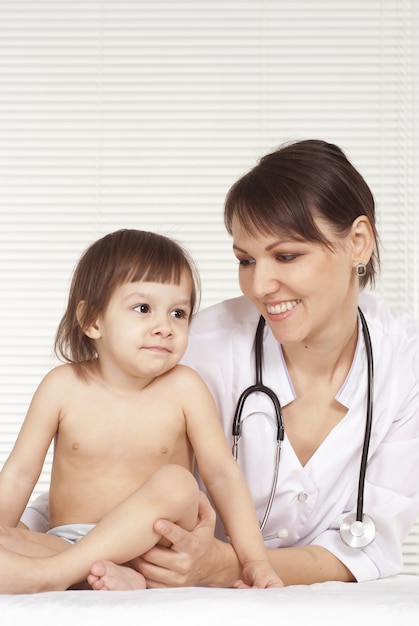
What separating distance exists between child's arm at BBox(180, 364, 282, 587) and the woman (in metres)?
0.10

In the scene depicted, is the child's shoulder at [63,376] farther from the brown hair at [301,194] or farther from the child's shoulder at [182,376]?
the brown hair at [301,194]

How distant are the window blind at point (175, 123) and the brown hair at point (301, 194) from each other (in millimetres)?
1463

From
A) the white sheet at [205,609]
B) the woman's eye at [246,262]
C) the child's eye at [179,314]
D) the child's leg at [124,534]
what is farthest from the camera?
the woman's eye at [246,262]

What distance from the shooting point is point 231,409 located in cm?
202

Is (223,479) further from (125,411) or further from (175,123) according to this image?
(175,123)

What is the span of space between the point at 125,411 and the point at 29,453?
20 centimetres

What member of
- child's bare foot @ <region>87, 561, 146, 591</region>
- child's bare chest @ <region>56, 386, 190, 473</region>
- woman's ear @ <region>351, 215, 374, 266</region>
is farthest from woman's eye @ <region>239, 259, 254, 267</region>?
child's bare foot @ <region>87, 561, 146, 591</region>

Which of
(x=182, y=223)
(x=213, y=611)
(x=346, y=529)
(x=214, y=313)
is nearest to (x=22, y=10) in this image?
(x=182, y=223)

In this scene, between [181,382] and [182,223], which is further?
[182,223]

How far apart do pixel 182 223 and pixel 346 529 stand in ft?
5.73

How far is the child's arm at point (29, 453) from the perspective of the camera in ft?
5.65

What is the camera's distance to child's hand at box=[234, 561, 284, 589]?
1.56 meters

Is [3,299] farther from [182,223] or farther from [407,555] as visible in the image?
[407,555]

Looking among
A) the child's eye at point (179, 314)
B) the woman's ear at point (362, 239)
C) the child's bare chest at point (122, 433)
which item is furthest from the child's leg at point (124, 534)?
the woman's ear at point (362, 239)
